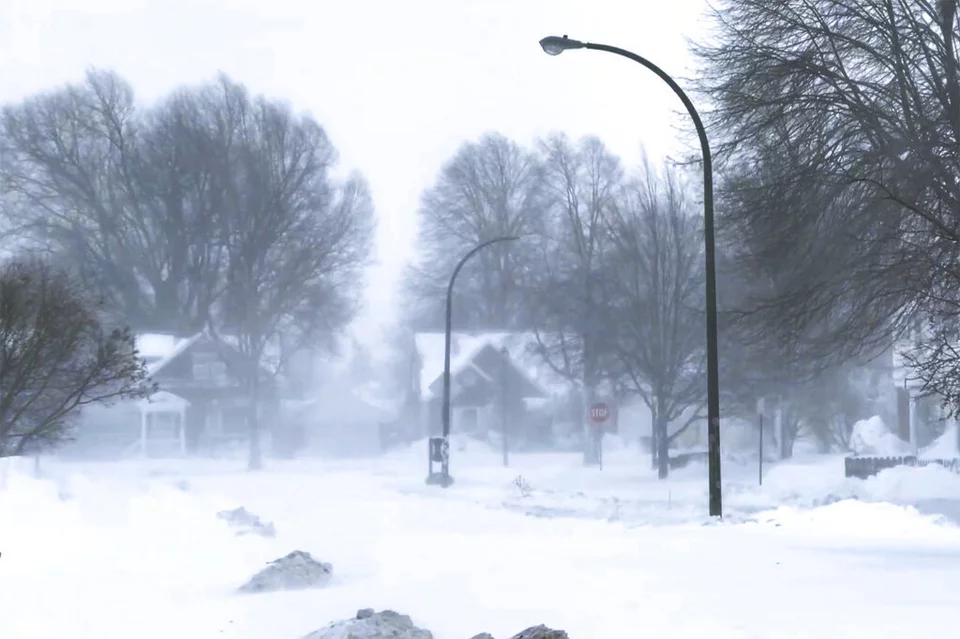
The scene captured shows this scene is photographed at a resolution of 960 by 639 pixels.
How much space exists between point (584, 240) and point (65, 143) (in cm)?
2587

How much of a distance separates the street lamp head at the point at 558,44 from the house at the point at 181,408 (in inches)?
1994

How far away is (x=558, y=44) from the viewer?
21031 mm

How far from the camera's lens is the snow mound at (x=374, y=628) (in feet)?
31.4

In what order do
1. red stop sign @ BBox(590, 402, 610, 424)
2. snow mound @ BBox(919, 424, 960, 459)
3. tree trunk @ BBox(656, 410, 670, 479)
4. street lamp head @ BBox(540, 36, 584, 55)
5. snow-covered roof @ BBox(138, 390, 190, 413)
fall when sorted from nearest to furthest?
street lamp head @ BBox(540, 36, 584, 55) < snow mound @ BBox(919, 424, 960, 459) < tree trunk @ BBox(656, 410, 670, 479) < red stop sign @ BBox(590, 402, 610, 424) < snow-covered roof @ BBox(138, 390, 190, 413)

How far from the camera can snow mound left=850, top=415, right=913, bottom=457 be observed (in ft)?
181

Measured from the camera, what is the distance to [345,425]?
96.9 m

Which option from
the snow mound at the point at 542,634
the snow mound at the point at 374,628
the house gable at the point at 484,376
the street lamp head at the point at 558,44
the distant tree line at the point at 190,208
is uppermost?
the distant tree line at the point at 190,208

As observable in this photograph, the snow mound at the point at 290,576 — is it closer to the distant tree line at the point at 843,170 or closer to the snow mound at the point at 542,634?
the snow mound at the point at 542,634

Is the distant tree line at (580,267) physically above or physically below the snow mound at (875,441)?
above

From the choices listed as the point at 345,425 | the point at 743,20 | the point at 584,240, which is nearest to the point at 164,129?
the point at 584,240

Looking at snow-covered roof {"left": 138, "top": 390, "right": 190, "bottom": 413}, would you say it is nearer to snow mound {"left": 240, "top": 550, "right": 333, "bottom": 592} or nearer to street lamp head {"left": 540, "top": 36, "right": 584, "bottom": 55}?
street lamp head {"left": 540, "top": 36, "right": 584, "bottom": 55}

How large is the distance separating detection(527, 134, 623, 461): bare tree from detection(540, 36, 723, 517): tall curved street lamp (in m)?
28.5

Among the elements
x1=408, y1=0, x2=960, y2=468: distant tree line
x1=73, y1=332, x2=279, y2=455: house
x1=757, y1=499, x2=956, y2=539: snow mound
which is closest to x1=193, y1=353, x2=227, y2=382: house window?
x1=73, y1=332, x2=279, y2=455: house

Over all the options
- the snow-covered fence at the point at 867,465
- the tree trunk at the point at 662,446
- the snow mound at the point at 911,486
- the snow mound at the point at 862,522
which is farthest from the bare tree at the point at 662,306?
the snow mound at the point at 862,522
